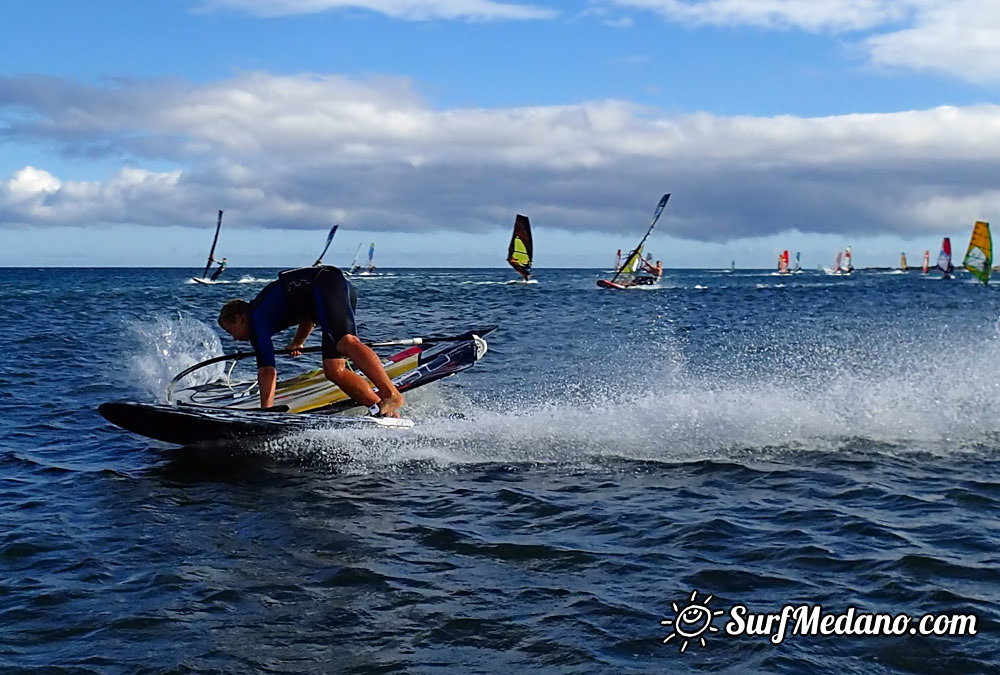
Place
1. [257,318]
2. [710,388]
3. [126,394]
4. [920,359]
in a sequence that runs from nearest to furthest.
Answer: [257,318]
[710,388]
[126,394]
[920,359]

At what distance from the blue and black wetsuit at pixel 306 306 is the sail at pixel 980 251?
5987 cm

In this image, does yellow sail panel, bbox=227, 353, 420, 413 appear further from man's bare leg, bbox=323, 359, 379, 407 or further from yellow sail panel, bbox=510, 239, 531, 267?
yellow sail panel, bbox=510, 239, 531, 267

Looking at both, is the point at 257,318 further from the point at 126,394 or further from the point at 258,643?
the point at 126,394

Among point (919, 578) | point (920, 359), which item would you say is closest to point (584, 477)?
point (919, 578)

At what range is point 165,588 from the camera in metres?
6.04

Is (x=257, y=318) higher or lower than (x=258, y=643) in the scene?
higher

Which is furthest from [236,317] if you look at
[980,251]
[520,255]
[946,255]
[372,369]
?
[946,255]

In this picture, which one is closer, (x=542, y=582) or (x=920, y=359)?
(x=542, y=582)

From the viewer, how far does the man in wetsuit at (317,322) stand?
31.4 ft

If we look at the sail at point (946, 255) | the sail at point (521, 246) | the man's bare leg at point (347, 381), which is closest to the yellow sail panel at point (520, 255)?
the sail at point (521, 246)

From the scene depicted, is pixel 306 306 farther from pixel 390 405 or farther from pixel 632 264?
pixel 632 264

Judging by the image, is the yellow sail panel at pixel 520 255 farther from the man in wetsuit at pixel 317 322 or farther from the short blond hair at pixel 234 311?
the short blond hair at pixel 234 311

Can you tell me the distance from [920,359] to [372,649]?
14571mm

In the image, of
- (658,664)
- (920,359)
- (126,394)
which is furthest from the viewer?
(920,359)
